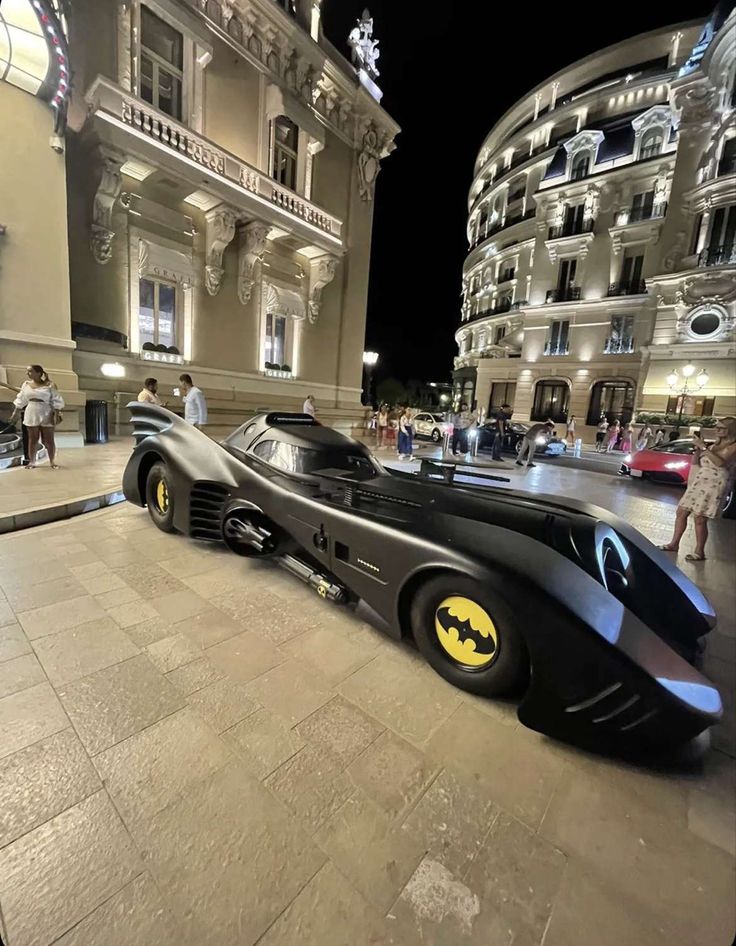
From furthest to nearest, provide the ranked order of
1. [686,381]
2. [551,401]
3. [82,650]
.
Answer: [551,401] < [686,381] < [82,650]

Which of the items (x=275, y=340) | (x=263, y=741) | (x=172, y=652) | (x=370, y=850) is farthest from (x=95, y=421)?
(x=370, y=850)

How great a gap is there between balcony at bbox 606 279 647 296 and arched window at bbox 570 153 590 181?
7.96m

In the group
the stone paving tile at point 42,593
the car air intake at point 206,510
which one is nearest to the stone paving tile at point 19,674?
the stone paving tile at point 42,593

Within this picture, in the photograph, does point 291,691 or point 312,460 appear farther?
point 312,460

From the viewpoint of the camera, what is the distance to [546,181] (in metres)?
27.9

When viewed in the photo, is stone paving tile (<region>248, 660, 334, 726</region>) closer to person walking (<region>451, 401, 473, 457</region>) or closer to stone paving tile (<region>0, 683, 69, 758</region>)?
stone paving tile (<region>0, 683, 69, 758</region>)

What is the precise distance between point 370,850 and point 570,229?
112 ft

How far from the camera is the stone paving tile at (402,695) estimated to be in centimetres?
180

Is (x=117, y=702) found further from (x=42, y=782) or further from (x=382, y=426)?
(x=382, y=426)

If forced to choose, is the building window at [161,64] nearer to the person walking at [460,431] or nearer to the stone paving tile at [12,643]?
the person walking at [460,431]

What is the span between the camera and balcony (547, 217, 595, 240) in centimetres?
2581

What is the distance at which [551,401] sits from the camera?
90.0ft

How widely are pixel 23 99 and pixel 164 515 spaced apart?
883 cm

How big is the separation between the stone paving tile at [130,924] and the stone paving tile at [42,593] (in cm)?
211
